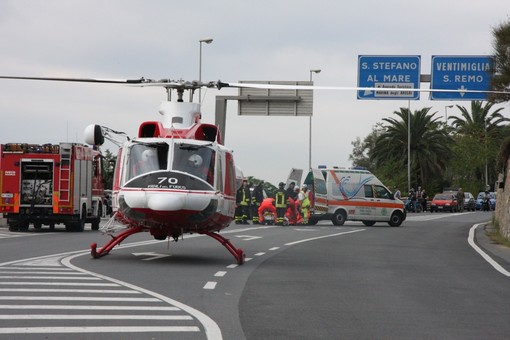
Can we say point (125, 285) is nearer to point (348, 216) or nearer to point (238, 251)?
point (238, 251)

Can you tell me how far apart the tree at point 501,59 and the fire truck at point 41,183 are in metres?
13.8

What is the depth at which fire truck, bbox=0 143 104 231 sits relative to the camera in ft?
107

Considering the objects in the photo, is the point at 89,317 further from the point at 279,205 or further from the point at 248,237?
the point at 279,205

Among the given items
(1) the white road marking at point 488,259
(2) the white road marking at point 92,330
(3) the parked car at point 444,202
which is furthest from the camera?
(3) the parked car at point 444,202

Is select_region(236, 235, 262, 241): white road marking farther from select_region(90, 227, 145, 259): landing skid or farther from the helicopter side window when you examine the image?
the helicopter side window

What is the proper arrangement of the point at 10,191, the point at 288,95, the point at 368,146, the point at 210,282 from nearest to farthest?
the point at 210,282
the point at 10,191
the point at 288,95
the point at 368,146

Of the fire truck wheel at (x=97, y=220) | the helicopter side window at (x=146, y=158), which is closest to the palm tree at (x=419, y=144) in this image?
the fire truck wheel at (x=97, y=220)

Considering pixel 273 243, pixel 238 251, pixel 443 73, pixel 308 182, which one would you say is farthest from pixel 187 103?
pixel 308 182

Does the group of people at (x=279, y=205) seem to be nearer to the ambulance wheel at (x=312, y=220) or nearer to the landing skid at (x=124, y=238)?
the ambulance wheel at (x=312, y=220)

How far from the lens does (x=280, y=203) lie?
4247 centimetres

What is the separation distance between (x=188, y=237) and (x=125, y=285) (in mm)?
15819

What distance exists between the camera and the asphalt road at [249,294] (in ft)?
31.8

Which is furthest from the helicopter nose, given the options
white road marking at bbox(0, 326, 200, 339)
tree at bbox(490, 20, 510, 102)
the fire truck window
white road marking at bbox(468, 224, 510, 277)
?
the fire truck window

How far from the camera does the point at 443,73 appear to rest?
3775 centimetres
